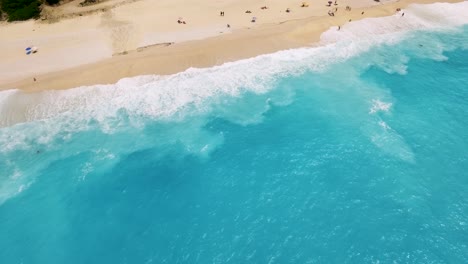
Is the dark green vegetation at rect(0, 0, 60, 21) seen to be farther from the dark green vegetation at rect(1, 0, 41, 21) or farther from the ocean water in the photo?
the ocean water

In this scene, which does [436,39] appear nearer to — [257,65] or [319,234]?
[257,65]

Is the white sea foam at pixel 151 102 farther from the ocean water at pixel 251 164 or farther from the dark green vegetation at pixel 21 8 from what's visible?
the dark green vegetation at pixel 21 8

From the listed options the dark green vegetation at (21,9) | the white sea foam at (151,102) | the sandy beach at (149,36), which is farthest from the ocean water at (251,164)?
the dark green vegetation at (21,9)

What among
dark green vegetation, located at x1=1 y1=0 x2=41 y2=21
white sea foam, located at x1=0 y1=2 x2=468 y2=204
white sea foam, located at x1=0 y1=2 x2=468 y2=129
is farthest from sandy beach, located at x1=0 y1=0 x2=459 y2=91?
dark green vegetation, located at x1=1 y1=0 x2=41 y2=21

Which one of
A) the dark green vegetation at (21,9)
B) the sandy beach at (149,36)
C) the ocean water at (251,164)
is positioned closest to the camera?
the ocean water at (251,164)

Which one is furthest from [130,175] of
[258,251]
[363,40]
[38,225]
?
[363,40]

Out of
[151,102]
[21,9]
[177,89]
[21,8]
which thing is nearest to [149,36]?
[177,89]
